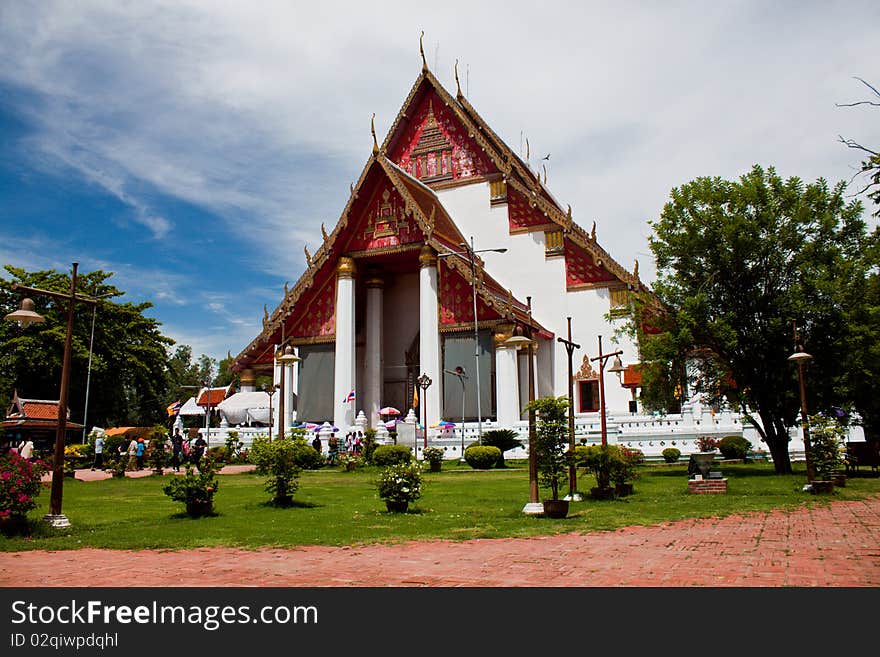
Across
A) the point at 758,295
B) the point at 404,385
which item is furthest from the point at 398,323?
the point at 758,295

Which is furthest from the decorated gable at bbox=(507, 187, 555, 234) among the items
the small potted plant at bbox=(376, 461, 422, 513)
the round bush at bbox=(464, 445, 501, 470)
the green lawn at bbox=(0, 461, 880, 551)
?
the small potted plant at bbox=(376, 461, 422, 513)

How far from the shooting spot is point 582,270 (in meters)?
29.9

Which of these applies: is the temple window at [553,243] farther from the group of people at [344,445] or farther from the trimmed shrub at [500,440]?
the group of people at [344,445]

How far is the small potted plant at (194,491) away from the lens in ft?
37.2

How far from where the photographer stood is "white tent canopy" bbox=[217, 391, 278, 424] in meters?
32.4

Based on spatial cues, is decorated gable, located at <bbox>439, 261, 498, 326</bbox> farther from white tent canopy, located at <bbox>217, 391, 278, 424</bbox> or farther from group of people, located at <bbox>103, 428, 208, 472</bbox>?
group of people, located at <bbox>103, 428, 208, 472</bbox>

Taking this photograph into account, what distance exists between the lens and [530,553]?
7.68 m

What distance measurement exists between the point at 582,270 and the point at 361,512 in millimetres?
20142

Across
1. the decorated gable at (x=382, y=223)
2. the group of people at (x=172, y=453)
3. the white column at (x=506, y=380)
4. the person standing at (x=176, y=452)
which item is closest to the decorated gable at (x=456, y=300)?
the white column at (x=506, y=380)

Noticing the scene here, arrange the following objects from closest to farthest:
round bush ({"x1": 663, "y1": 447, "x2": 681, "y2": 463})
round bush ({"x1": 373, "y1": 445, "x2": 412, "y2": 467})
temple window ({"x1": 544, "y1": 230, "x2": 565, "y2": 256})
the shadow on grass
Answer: the shadow on grass
round bush ({"x1": 373, "y1": 445, "x2": 412, "y2": 467})
round bush ({"x1": 663, "y1": 447, "x2": 681, "y2": 463})
temple window ({"x1": 544, "y1": 230, "x2": 565, "y2": 256})

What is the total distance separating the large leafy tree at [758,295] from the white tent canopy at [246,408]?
60.9 ft

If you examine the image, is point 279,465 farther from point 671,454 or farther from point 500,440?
point 671,454

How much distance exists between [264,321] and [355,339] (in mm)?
4003

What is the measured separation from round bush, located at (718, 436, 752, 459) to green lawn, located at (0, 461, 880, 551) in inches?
156
